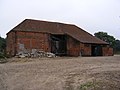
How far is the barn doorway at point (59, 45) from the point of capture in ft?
155

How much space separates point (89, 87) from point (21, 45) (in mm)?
31699

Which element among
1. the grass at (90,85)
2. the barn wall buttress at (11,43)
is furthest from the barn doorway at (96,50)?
the grass at (90,85)

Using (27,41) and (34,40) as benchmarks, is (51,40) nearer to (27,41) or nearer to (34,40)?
(34,40)

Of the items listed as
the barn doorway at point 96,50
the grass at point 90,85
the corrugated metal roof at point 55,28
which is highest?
the corrugated metal roof at point 55,28

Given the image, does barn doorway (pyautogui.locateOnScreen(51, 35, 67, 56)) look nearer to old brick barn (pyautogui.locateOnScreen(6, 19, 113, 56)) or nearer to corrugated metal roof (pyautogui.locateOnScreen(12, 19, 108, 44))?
old brick barn (pyautogui.locateOnScreen(6, 19, 113, 56))

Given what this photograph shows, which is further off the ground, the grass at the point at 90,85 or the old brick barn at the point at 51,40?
the old brick barn at the point at 51,40

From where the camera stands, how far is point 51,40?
4653 cm

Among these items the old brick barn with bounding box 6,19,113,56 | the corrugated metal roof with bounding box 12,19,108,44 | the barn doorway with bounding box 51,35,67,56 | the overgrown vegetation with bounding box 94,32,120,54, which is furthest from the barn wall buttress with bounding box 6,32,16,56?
the overgrown vegetation with bounding box 94,32,120,54

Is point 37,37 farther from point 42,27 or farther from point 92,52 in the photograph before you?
point 92,52

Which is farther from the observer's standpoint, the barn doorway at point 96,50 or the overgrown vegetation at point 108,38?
the overgrown vegetation at point 108,38

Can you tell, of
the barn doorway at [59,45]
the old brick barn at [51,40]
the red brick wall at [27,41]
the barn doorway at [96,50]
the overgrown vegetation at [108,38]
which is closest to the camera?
the red brick wall at [27,41]

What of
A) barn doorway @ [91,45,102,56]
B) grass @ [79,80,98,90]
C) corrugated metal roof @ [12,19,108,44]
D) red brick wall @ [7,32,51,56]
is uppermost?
corrugated metal roof @ [12,19,108,44]

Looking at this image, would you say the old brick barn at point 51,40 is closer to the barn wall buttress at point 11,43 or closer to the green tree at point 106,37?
the barn wall buttress at point 11,43

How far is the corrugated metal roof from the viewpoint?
45075 millimetres
